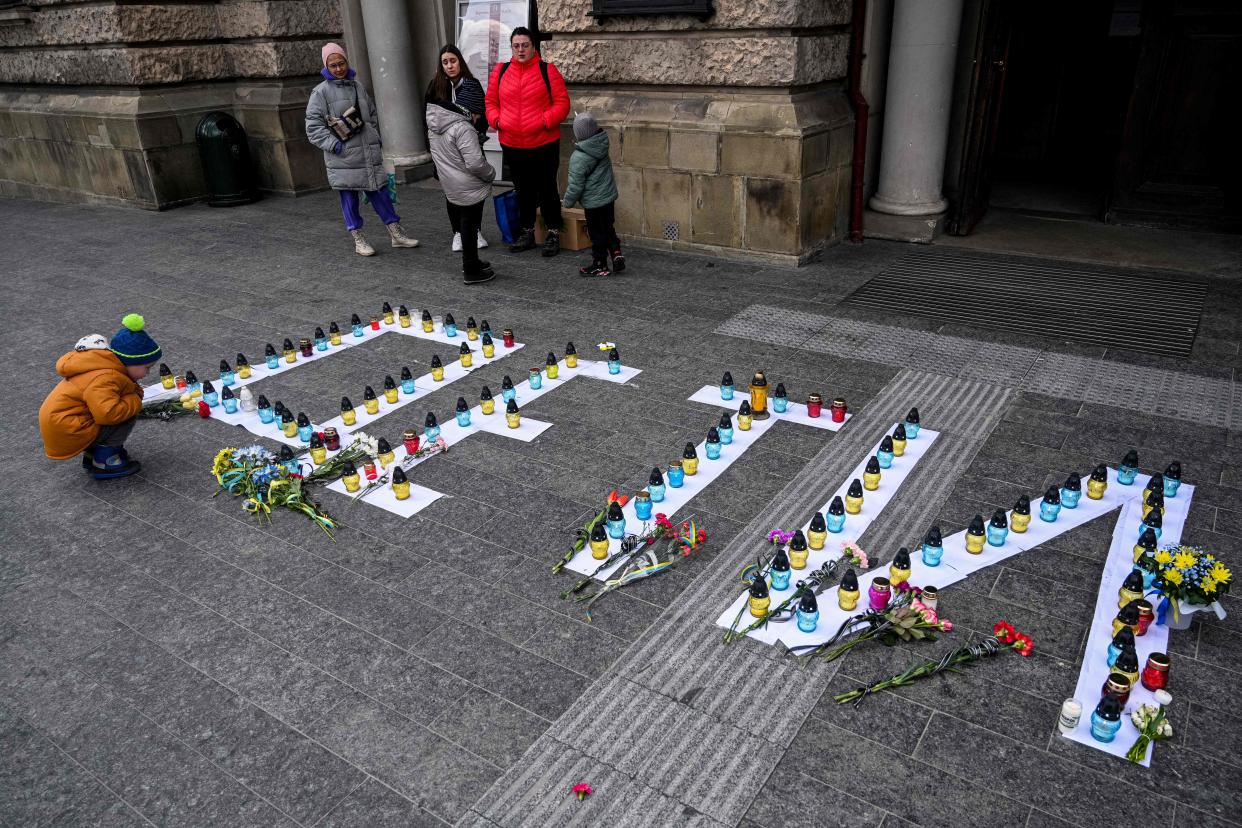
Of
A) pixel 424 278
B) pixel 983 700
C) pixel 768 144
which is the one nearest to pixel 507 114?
pixel 424 278

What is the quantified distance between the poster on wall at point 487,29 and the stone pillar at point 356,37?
221 cm

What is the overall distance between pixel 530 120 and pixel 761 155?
8.14 feet

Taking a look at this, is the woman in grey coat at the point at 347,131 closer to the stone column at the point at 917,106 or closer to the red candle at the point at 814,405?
the stone column at the point at 917,106

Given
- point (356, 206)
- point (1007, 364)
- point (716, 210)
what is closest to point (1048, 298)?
point (1007, 364)

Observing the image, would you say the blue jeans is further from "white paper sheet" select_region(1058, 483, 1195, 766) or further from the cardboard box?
"white paper sheet" select_region(1058, 483, 1195, 766)

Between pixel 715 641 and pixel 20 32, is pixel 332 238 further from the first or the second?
pixel 715 641

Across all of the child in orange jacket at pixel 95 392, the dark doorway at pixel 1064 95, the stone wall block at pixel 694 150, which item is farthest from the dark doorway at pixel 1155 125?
the child in orange jacket at pixel 95 392

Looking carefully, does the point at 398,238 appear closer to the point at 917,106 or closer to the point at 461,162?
the point at 461,162

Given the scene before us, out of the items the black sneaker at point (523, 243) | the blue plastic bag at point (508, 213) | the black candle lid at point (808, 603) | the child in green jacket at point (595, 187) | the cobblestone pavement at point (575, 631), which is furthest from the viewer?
the black sneaker at point (523, 243)

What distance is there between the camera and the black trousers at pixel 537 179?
948 cm

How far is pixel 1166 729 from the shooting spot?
10.3ft

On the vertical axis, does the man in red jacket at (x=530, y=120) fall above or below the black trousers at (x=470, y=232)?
above

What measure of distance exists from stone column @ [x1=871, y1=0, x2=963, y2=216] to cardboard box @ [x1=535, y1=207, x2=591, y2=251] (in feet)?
11.0

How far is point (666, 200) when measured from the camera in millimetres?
9711
